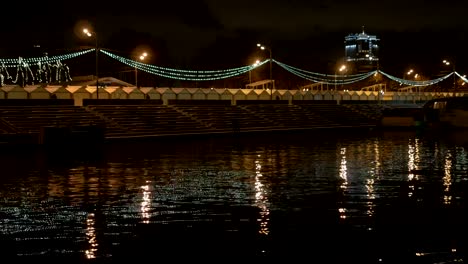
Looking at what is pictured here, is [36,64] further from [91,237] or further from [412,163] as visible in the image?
[91,237]

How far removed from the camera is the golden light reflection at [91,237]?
8.00 m

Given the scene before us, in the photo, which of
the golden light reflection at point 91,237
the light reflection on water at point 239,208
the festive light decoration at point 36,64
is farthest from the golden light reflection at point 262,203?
the festive light decoration at point 36,64

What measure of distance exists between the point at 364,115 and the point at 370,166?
118 ft

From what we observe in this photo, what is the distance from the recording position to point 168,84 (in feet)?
228

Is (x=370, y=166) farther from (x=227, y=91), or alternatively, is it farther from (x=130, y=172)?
(x=227, y=91)

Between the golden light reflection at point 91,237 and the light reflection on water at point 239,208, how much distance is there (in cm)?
1

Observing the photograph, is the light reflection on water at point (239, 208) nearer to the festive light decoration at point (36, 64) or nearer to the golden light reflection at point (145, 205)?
the golden light reflection at point (145, 205)

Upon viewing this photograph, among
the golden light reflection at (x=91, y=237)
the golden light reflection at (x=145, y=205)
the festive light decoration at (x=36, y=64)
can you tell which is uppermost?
the festive light decoration at (x=36, y=64)

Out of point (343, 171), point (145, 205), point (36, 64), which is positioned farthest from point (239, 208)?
point (36, 64)

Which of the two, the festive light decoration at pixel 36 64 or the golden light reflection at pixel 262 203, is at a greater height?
the festive light decoration at pixel 36 64

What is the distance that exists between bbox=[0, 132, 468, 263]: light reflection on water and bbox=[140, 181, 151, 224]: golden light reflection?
18 millimetres

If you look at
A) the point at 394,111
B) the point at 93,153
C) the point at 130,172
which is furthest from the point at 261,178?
the point at 394,111

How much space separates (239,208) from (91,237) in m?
3.12

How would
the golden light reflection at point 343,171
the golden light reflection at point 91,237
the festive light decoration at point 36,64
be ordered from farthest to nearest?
1. the festive light decoration at point 36,64
2. the golden light reflection at point 343,171
3. the golden light reflection at point 91,237
